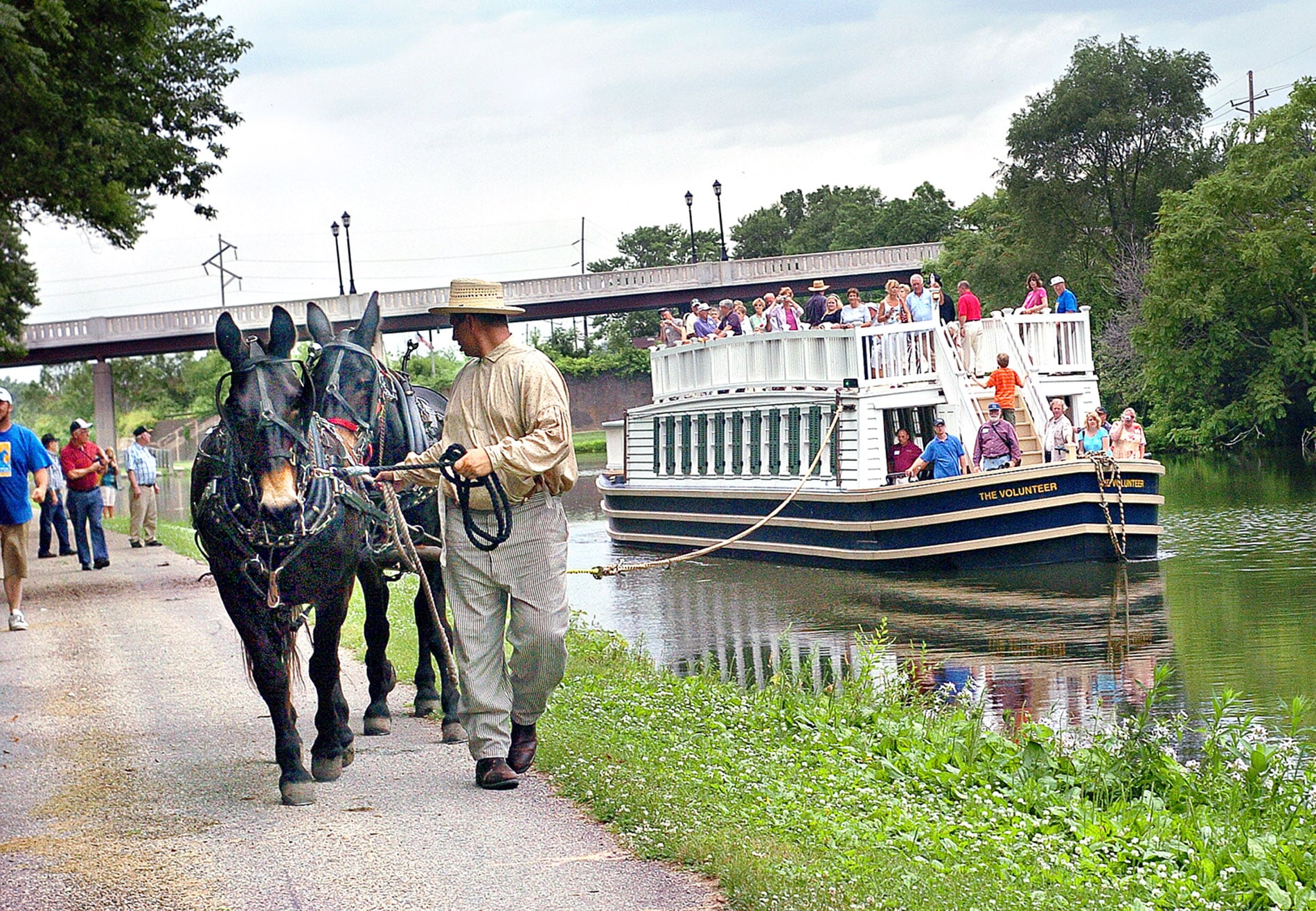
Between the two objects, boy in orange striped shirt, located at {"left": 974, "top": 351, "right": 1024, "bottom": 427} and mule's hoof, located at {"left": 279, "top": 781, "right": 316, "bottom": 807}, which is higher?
boy in orange striped shirt, located at {"left": 974, "top": 351, "right": 1024, "bottom": 427}

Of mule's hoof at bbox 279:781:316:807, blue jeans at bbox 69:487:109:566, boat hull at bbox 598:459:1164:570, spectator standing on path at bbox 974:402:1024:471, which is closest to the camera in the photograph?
mule's hoof at bbox 279:781:316:807

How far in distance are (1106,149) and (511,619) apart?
181ft

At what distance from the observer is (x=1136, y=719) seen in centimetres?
906

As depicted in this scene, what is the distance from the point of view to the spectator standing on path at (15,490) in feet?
45.4

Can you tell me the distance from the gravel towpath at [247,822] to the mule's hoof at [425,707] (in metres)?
0.09

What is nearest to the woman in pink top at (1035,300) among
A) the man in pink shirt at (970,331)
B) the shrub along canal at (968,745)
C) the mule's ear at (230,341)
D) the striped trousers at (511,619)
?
the man in pink shirt at (970,331)

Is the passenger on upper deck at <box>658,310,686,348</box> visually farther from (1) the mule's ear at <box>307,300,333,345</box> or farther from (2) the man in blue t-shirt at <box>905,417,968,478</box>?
(1) the mule's ear at <box>307,300,333,345</box>

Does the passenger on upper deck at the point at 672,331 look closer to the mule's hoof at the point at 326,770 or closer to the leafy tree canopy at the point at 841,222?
the mule's hoof at the point at 326,770

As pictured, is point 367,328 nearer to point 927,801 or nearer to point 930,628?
point 927,801

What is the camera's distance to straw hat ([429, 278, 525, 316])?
7402 mm

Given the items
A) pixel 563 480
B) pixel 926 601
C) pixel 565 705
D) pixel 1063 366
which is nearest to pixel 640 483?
pixel 1063 366

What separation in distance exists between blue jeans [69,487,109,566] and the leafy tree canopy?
7277cm

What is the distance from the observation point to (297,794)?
7281 millimetres

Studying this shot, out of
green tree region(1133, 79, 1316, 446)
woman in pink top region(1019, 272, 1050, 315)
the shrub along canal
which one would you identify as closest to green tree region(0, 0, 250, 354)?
the shrub along canal
